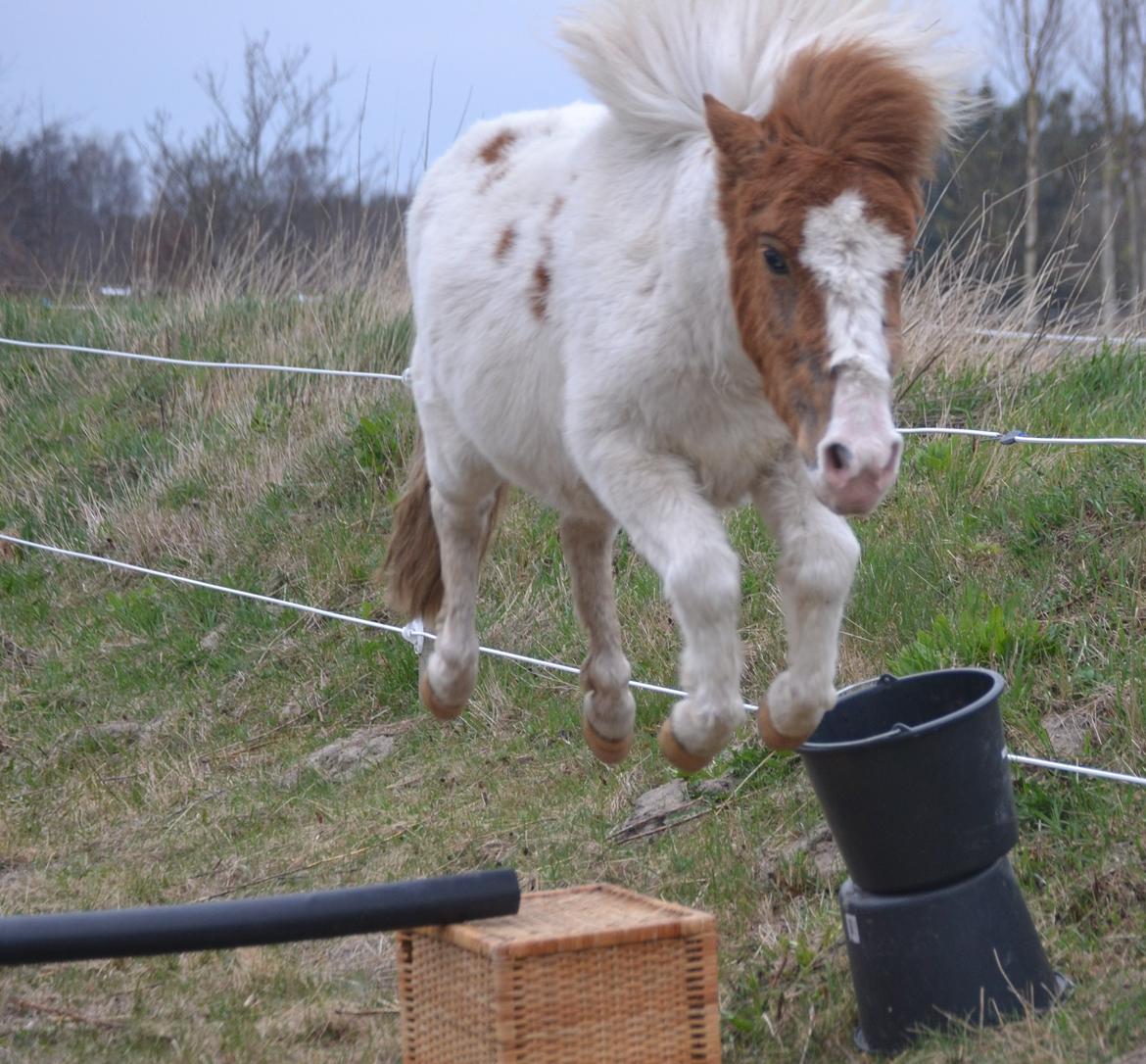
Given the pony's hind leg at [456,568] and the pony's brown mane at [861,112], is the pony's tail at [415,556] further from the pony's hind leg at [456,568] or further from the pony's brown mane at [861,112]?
the pony's brown mane at [861,112]

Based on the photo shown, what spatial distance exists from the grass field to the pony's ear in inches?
70.2

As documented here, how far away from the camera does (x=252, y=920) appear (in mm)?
2793

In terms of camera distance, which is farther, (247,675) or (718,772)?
(247,675)

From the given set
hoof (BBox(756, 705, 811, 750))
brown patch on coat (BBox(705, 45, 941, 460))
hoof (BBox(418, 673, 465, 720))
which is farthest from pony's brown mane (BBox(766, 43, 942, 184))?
hoof (BBox(418, 673, 465, 720))

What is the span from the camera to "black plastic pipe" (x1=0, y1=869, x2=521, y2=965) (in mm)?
2752

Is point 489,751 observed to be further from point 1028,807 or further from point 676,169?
point 676,169

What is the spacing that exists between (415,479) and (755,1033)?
72.4 inches

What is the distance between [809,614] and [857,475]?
56 cm

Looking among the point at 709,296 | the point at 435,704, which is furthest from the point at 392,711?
the point at 709,296

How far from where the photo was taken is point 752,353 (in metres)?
2.54

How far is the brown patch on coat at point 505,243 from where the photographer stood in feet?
10.6

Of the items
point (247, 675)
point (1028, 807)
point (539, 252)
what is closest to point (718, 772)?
point (1028, 807)

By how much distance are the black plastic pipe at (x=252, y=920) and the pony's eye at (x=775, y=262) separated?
1309 mm

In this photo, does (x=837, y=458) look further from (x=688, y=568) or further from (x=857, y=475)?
(x=688, y=568)
